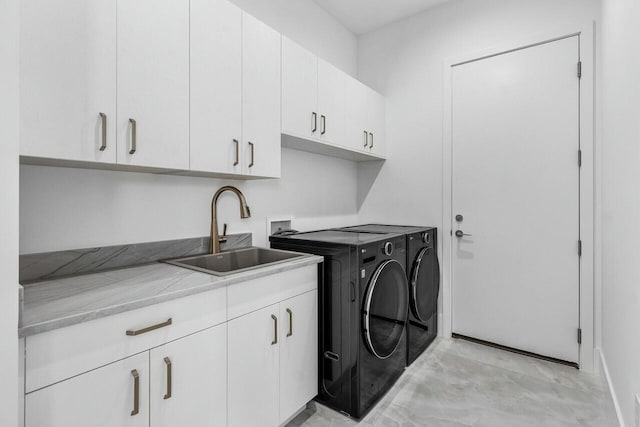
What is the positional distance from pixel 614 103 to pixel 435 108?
1235 mm

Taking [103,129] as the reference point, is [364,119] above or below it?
above

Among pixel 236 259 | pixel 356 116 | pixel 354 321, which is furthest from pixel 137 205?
pixel 356 116

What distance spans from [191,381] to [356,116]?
2103mm

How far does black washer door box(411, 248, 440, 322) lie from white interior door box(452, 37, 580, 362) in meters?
0.19

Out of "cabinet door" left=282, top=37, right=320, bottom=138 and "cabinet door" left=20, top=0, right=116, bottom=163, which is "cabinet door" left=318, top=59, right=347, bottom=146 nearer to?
"cabinet door" left=282, top=37, right=320, bottom=138

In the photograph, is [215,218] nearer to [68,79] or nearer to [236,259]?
[236,259]

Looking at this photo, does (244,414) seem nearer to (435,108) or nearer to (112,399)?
(112,399)

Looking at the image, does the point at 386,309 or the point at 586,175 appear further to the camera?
the point at 586,175

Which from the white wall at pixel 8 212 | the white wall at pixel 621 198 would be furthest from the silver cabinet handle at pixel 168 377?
the white wall at pixel 621 198

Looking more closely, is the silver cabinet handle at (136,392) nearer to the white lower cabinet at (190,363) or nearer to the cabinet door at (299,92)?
the white lower cabinet at (190,363)

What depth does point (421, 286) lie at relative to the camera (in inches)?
95.0

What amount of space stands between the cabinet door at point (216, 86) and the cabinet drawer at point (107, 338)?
64 centimetres

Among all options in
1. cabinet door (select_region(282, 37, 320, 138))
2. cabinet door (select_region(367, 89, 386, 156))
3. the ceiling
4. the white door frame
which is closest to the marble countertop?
cabinet door (select_region(282, 37, 320, 138))

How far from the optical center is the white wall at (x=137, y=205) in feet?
4.24
